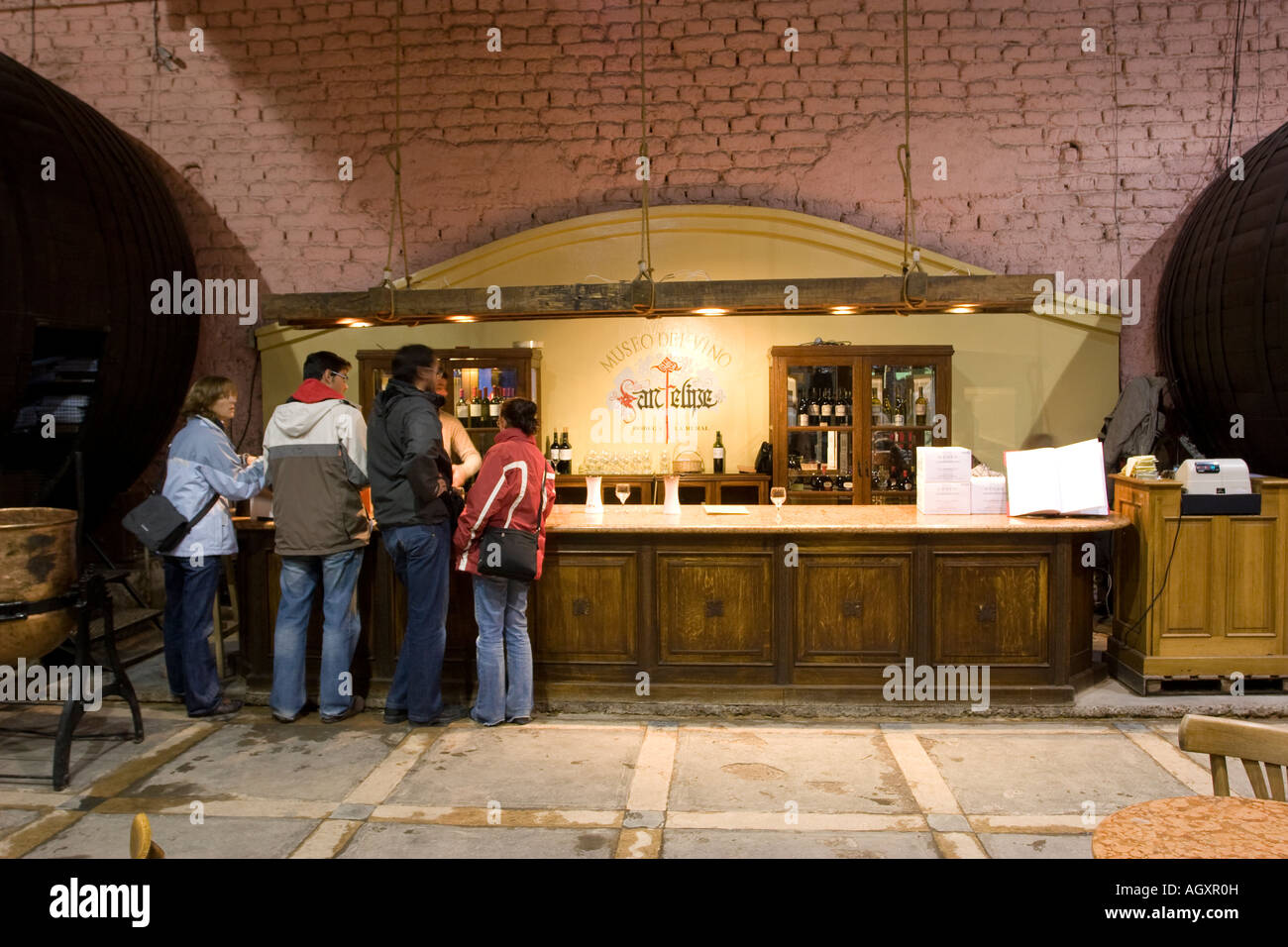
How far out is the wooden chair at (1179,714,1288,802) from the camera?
6.75 ft

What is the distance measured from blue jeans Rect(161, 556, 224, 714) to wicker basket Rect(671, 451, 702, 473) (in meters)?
3.10

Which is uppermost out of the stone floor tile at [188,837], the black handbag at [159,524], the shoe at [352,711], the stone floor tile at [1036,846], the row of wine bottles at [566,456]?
the row of wine bottles at [566,456]

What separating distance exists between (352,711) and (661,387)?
325cm

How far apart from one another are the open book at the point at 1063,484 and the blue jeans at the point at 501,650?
8.09ft

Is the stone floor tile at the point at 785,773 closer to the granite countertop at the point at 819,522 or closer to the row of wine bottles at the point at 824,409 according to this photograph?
the granite countertop at the point at 819,522

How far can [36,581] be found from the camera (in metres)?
3.74

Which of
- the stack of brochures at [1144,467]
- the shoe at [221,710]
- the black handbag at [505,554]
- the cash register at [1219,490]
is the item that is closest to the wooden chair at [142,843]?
the black handbag at [505,554]

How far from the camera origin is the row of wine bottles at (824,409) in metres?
6.38

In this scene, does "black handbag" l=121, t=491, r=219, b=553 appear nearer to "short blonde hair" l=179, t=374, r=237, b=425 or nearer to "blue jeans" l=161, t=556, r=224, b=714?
"blue jeans" l=161, t=556, r=224, b=714

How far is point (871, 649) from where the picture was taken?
4605 millimetres

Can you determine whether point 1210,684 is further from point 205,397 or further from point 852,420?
point 205,397

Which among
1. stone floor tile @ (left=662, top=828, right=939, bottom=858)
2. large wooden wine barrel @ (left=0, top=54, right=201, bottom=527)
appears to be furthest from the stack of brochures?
large wooden wine barrel @ (left=0, top=54, right=201, bottom=527)

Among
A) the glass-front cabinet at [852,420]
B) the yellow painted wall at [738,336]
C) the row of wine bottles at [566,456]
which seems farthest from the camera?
the row of wine bottles at [566,456]

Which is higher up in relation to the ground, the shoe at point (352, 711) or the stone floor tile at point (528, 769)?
the shoe at point (352, 711)
